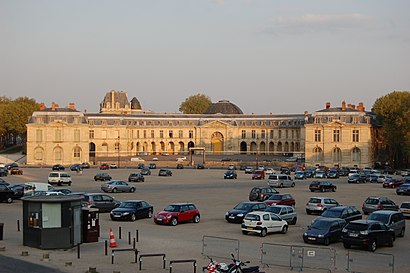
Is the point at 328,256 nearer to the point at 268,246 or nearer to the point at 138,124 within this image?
the point at 268,246

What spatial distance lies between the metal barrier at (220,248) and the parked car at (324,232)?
161 inches

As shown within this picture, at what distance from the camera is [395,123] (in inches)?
4594

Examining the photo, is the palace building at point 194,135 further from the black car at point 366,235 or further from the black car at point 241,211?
the black car at point 366,235

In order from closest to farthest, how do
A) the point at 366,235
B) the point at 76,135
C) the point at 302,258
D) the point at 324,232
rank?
the point at 302,258, the point at 366,235, the point at 324,232, the point at 76,135

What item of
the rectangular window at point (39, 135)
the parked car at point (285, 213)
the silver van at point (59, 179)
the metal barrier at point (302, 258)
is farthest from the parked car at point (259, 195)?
the rectangular window at point (39, 135)

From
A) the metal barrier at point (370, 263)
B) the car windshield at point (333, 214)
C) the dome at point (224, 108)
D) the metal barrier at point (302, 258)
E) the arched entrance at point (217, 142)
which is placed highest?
the dome at point (224, 108)

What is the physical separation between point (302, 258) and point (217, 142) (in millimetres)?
132662

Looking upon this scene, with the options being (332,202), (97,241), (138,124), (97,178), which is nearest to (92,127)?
(138,124)

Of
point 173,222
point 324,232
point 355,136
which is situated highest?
point 355,136

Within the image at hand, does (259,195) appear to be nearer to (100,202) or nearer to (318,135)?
(100,202)

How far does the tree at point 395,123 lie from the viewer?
113 metres

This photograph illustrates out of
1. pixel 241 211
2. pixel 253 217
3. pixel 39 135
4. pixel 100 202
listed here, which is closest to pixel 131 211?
pixel 100 202

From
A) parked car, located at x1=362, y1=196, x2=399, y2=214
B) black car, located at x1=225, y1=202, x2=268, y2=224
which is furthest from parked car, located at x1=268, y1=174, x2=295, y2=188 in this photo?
black car, located at x1=225, y1=202, x2=268, y2=224

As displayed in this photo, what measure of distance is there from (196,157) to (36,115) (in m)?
35.7
